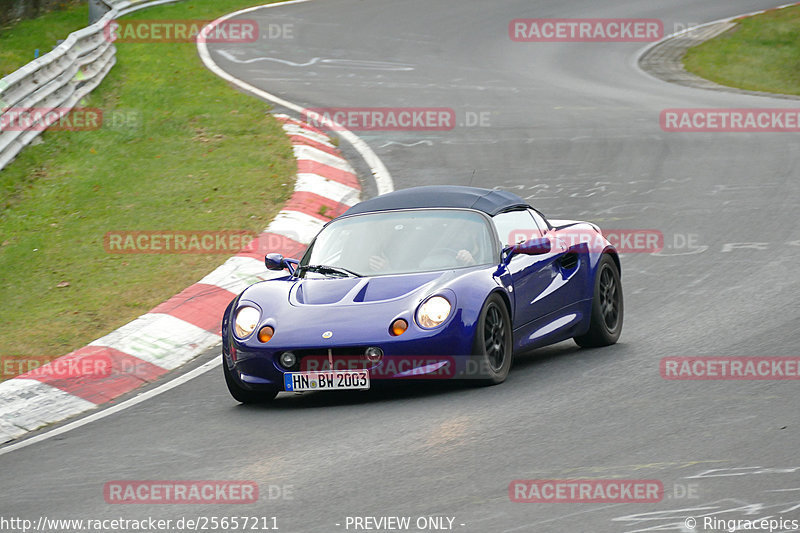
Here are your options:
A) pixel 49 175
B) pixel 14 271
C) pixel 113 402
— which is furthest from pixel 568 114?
pixel 113 402

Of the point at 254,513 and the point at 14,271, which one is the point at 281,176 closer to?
the point at 14,271

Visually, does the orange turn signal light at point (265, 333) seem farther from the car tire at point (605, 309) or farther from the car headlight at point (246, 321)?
the car tire at point (605, 309)

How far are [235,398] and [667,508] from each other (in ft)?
11.9

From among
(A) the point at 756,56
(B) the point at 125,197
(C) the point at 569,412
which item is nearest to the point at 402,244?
(C) the point at 569,412

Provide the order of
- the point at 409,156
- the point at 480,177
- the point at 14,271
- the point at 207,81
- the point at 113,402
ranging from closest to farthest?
1. the point at 113,402
2. the point at 14,271
3. the point at 480,177
4. the point at 409,156
5. the point at 207,81

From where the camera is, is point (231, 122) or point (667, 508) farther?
point (231, 122)

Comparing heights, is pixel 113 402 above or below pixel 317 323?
below

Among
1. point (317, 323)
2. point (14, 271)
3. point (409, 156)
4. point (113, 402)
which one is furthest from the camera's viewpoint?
point (409, 156)

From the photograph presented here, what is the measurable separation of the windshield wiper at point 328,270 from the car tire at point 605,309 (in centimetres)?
187

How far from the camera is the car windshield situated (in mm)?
8297

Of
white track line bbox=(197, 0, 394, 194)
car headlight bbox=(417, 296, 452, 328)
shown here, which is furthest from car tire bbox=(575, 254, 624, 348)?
white track line bbox=(197, 0, 394, 194)

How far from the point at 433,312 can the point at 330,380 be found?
743 millimetres

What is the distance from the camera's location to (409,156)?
1631 centimetres

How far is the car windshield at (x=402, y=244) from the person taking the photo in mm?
8297
